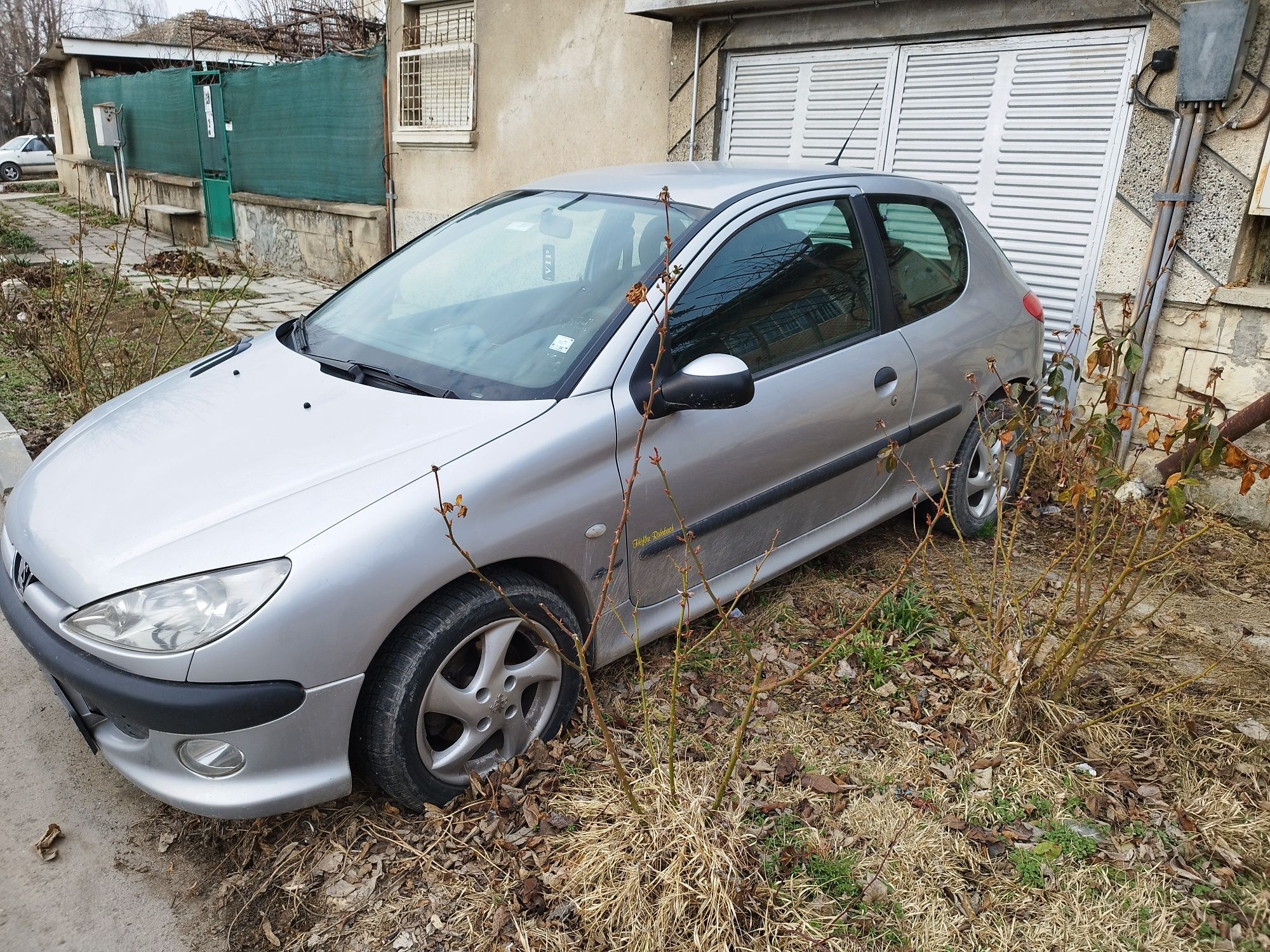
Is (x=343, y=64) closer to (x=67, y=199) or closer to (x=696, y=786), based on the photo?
(x=696, y=786)

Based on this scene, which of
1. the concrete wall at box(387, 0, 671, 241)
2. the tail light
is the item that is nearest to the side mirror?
the tail light

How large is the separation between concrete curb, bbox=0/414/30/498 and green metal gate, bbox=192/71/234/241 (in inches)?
399

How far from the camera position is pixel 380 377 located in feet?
9.39

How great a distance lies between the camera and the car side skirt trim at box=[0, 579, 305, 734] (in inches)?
81.8

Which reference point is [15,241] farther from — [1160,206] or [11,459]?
[1160,206]

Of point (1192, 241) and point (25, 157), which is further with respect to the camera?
point (25, 157)

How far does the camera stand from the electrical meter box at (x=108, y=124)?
17406 millimetres

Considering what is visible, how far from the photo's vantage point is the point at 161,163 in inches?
645

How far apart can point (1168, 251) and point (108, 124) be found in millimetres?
18896

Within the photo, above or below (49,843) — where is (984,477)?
above

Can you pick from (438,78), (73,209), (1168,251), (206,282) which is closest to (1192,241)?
(1168,251)

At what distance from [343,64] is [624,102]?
4717 mm

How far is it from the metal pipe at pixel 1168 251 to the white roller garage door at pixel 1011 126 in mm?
452

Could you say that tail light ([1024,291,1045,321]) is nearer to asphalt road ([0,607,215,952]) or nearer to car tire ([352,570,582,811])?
car tire ([352,570,582,811])
